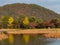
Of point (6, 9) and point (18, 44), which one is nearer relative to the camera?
point (18, 44)

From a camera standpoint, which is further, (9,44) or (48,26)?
(48,26)

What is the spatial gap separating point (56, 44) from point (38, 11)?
16186cm

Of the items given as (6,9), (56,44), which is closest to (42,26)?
(56,44)

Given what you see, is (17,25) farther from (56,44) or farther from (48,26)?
(56,44)

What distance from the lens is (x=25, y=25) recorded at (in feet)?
296

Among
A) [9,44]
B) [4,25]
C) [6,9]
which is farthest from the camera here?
[6,9]

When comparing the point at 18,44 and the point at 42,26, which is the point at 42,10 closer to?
the point at 42,26

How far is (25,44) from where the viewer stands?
37.5 meters

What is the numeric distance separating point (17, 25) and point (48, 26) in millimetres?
11642

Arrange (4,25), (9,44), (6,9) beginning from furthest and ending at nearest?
(6,9)
(4,25)
(9,44)

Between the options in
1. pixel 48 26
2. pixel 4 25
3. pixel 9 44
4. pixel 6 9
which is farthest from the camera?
pixel 6 9

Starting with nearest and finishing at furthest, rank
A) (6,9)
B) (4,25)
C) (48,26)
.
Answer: (48,26) → (4,25) → (6,9)

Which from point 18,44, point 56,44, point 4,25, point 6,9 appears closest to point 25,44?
point 18,44

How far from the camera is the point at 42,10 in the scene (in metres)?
199
